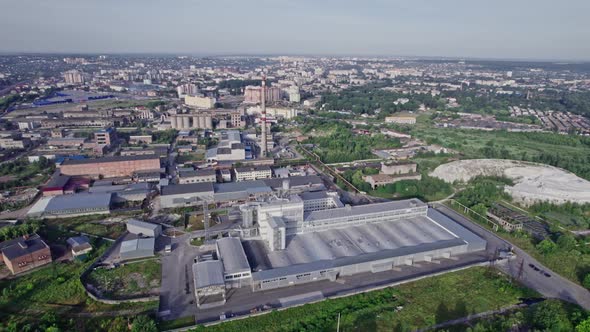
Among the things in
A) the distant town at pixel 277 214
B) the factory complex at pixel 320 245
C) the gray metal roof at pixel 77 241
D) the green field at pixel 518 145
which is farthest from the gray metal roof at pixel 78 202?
the green field at pixel 518 145

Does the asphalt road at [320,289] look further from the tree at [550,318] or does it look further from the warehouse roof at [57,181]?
the warehouse roof at [57,181]

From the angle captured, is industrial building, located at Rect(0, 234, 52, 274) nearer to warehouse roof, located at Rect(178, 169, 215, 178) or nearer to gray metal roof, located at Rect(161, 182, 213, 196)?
gray metal roof, located at Rect(161, 182, 213, 196)

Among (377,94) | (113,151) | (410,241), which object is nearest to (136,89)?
(113,151)

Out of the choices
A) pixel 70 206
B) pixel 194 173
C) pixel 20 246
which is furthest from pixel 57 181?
pixel 20 246

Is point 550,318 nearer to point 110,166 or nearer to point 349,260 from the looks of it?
point 349,260

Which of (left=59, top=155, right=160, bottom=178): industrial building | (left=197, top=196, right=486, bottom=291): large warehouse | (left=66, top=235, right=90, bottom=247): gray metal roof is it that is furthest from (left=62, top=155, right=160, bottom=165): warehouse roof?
(left=197, top=196, right=486, bottom=291): large warehouse

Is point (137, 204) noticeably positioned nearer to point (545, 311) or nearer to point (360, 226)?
point (360, 226)
